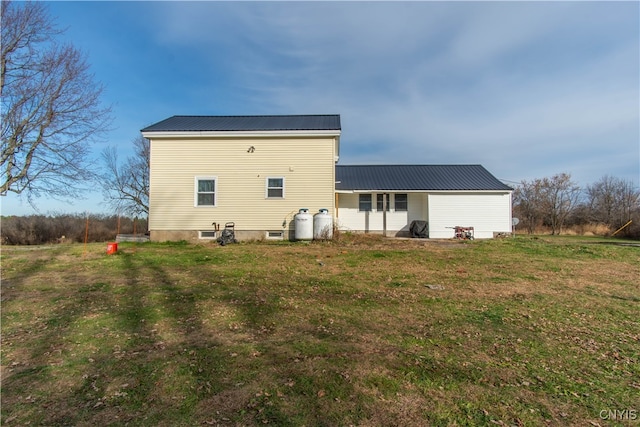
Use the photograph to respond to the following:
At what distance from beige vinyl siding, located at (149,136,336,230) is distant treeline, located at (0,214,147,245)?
567cm

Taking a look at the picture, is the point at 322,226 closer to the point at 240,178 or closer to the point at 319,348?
the point at 240,178

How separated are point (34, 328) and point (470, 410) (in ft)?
17.5

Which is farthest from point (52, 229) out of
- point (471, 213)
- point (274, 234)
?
point (471, 213)

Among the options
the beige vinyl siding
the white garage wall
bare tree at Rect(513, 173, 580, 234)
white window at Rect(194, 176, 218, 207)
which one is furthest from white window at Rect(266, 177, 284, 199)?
bare tree at Rect(513, 173, 580, 234)

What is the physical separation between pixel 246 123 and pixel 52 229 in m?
14.9

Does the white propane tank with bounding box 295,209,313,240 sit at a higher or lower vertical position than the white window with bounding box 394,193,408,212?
lower

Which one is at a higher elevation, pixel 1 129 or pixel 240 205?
pixel 1 129

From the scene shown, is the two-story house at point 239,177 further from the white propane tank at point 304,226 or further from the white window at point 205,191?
the white propane tank at point 304,226

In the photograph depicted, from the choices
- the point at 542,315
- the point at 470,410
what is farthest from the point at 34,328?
the point at 542,315

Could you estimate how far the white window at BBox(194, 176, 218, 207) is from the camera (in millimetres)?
14320

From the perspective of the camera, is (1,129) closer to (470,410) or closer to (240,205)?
(240,205)

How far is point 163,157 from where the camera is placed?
47.4 feet

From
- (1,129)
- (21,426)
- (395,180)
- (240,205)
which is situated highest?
(1,129)

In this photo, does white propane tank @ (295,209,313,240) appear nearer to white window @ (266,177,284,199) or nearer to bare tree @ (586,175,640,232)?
white window @ (266,177,284,199)
